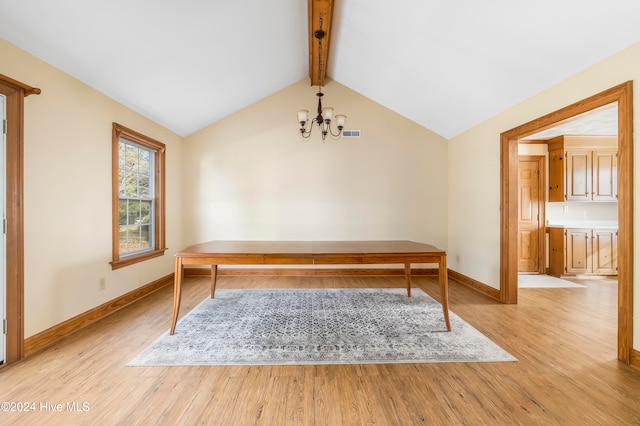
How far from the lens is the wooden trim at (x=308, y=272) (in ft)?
15.5

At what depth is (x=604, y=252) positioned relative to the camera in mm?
4805

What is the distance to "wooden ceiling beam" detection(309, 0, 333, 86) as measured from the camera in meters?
2.89

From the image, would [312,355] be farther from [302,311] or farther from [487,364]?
[487,364]

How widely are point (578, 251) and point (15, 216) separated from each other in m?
7.24

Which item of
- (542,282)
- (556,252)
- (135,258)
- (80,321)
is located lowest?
(542,282)

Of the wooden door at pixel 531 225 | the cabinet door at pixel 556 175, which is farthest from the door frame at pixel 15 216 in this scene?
the cabinet door at pixel 556 175

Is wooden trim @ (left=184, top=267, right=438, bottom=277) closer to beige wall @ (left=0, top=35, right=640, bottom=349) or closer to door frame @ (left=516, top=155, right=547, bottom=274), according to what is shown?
beige wall @ (left=0, top=35, right=640, bottom=349)

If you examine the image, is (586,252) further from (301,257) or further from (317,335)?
(301,257)

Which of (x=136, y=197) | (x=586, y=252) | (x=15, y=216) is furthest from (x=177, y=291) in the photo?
(x=586, y=252)

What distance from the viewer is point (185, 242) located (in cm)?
477

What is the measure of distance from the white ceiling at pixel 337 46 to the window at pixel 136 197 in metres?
0.44

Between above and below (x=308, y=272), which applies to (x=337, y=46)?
above

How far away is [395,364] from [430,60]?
3.12 metres

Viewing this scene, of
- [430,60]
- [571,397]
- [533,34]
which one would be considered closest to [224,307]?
[571,397]
